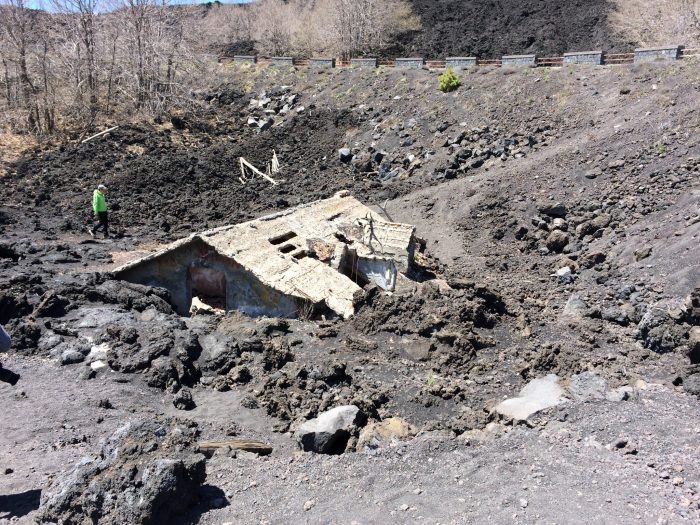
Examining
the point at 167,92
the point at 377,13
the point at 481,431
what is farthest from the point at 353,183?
the point at 377,13

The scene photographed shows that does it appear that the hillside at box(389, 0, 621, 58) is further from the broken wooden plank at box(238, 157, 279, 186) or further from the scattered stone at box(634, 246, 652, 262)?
the scattered stone at box(634, 246, 652, 262)

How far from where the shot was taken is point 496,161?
752 inches

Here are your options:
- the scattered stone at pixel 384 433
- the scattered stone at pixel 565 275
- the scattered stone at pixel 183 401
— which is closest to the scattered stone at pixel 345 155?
the scattered stone at pixel 565 275

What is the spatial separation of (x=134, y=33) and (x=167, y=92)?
113 inches

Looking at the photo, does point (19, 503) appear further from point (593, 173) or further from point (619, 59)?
point (619, 59)

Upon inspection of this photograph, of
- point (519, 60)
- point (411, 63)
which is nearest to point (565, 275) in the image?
point (519, 60)

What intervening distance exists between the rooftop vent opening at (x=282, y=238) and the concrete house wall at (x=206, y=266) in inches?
39.0

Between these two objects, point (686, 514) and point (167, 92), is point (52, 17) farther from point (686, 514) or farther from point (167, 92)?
point (686, 514)

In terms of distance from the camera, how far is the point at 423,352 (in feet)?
29.7

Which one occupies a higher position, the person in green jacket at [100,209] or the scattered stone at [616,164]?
the scattered stone at [616,164]

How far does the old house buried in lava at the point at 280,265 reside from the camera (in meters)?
10.3

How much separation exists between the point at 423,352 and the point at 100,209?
9.97m

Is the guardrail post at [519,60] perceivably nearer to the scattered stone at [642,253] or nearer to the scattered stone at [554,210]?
the scattered stone at [554,210]

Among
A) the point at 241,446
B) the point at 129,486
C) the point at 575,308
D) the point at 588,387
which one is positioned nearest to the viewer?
the point at 129,486
